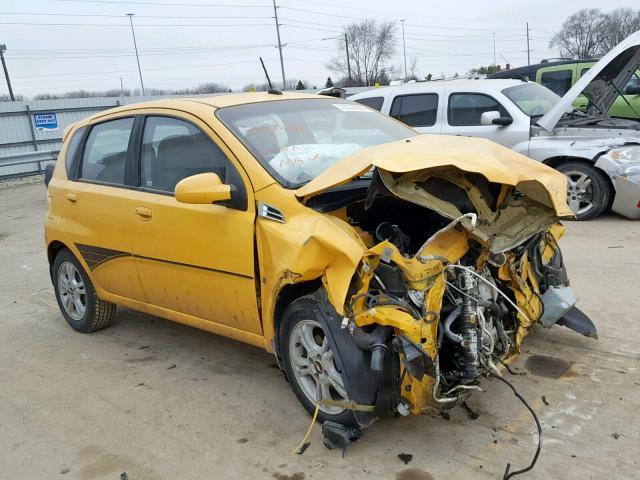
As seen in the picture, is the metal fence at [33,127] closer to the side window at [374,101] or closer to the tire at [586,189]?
the side window at [374,101]

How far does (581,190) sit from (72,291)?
5936mm

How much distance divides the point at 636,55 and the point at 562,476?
22.3 feet

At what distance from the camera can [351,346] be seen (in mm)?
2934

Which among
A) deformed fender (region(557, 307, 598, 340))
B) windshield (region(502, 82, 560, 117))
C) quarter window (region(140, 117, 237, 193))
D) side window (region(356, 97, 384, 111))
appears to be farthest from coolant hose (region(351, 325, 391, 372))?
side window (region(356, 97, 384, 111))

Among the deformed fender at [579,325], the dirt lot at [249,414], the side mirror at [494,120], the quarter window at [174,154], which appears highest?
the quarter window at [174,154]

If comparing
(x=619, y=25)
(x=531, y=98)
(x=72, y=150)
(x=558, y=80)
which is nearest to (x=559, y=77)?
(x=558, y=80)

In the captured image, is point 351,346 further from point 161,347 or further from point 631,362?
point 161,347

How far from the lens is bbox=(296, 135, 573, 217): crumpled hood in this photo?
2916 mm

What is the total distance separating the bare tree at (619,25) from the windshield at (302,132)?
2090 inches

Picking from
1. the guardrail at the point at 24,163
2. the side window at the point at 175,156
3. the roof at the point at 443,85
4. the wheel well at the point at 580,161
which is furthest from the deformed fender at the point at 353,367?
the guardrail at the point at 24,163

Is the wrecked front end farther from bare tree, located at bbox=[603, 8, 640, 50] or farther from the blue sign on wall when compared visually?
bare tree, located at bbox=[603, 8, 640, 50]

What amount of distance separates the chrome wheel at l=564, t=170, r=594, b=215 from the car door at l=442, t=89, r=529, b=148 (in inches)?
34.2

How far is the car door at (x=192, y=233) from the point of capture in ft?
11.5

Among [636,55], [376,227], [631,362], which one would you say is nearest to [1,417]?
[376,227]
